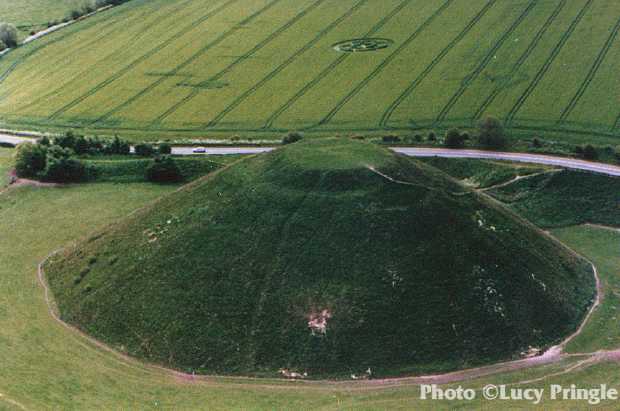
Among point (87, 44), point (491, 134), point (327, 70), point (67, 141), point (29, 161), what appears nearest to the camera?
point (29, 161)

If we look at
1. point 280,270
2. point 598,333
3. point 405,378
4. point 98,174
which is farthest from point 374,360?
point 98,174

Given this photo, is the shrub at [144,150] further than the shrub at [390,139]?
No

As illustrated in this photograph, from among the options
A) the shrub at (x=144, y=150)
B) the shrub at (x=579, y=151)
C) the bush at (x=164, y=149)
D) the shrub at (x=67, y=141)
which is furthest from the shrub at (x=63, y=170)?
the shrub at (x=579, y=151)

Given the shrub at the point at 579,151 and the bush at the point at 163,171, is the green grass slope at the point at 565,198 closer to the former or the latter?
the shrub at the point at 579,151

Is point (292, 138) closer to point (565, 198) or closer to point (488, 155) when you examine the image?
point (488, 155)

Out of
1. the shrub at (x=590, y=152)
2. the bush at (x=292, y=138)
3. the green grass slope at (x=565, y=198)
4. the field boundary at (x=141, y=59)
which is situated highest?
the field boundary at (x=141, y=59)

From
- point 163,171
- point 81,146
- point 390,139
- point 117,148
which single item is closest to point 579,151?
point 390,139
